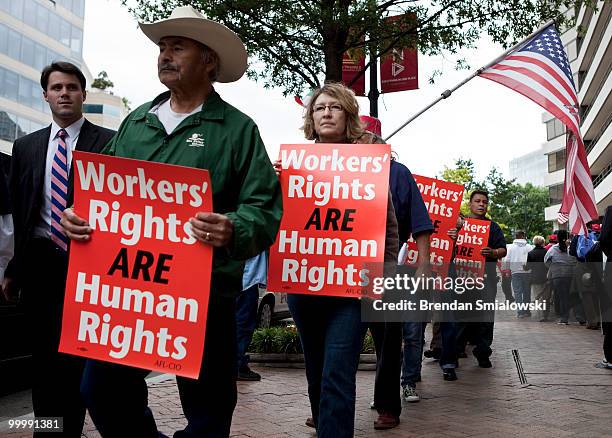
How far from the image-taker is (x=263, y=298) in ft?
35.7

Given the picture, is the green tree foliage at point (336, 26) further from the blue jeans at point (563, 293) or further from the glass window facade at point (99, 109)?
the glass window facade at point (99, 109)

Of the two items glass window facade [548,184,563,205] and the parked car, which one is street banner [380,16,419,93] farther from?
glass window facade [548,184,563,205]

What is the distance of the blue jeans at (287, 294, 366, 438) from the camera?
11.8 feet

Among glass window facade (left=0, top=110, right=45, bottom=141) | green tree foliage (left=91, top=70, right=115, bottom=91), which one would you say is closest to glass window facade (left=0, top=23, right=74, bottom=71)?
glass window facade (left=0, top=110, right=45, bottom=141)

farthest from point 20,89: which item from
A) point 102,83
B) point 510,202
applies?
point 510,202

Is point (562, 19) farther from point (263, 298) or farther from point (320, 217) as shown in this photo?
point (320, 217)

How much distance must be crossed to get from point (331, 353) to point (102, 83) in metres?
85.7

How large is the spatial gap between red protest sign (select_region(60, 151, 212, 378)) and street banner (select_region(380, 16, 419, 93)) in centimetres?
911

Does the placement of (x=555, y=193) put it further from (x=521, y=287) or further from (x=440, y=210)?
(x=440, y=210)

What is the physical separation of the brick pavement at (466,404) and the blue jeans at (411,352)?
247 millimetres

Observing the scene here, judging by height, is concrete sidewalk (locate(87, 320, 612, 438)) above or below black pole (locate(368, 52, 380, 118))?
below

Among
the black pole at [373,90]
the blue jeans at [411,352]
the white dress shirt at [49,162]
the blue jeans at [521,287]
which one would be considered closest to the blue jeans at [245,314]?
the blue jeans at [411,352]

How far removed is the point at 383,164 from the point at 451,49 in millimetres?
7708

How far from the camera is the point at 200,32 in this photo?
298 cm
